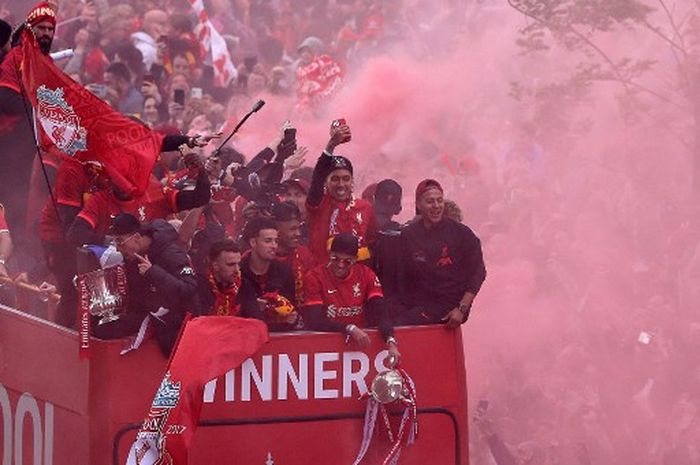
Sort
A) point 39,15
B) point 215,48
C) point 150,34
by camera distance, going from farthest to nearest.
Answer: point 215,48 → point 150,34 → point 39,15

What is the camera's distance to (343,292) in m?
8.34

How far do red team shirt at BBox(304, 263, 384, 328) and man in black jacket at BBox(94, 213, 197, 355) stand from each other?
676 millimetres

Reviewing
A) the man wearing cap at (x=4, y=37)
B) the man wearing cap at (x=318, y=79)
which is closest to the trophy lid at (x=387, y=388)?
the man wearing cap at (x=4, y=37)

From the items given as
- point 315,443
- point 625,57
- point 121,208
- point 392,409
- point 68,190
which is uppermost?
point 625,57

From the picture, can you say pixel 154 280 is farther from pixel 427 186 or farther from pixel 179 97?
pixel 179 97

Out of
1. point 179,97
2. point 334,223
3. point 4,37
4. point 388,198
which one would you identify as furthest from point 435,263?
point 179,97

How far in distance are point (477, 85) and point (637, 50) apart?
4.46 feet

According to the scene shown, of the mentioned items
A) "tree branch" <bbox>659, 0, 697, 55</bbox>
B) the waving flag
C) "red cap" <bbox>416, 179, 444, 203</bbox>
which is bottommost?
"red cap" <bbox>416, 179, 444, 203</bbox>

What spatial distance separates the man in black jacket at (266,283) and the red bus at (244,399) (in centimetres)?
27

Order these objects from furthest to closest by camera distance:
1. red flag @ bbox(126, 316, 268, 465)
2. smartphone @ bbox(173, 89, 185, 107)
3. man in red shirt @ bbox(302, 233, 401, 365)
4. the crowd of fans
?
smartphone @ bbox(173, 89, 185, 107) < the crowd of fans < man in red shirt @ bbox(302, 233, 401, 365) < red flag @ bbox(126, 316, 268, 465)

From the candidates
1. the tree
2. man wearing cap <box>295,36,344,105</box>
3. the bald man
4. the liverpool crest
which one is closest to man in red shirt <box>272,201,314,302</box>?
the liverpool crest

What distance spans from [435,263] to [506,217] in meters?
5.43

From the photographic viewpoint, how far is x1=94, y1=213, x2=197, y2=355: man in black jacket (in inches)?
304

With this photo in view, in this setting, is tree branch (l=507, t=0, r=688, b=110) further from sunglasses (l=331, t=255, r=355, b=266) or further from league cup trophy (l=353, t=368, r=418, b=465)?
league cup trophy (l=353, t=368, r=418, b=465)
